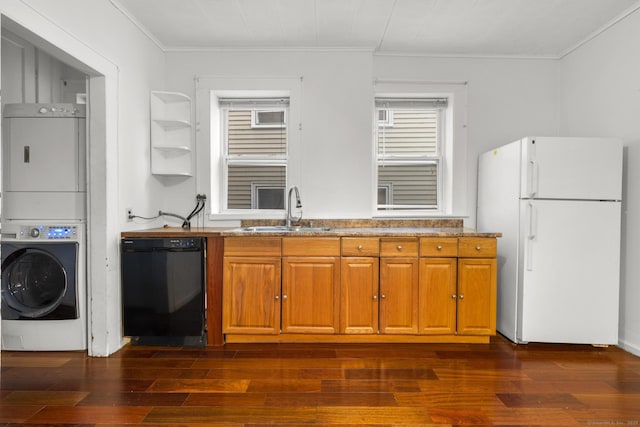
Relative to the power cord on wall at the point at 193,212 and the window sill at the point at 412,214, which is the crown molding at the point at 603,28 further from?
the power cord on wall at the point at 193,212

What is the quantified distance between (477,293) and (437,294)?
314mm

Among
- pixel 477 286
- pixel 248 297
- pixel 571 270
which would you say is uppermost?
pixel 571 270

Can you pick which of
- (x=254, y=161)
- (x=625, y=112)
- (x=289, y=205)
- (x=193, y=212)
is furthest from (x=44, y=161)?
(x=625, y=112)

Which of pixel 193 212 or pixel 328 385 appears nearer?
pixel 328 385

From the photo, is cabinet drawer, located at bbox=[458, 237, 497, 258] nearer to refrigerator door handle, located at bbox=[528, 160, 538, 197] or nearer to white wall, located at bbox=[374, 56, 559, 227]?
refrigerator door handle, located at bbox=[528, 160, 538, 197]

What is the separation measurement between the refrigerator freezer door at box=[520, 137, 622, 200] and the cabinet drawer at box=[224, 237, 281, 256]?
6.56ft

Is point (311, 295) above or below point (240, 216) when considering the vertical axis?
below

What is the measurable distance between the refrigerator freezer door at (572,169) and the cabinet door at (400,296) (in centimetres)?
109

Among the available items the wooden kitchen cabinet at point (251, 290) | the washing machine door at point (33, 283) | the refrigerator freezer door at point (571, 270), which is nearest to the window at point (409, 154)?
the refrigerator freezer door at point (571, 270)

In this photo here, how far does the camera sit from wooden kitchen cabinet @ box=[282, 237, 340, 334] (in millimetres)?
3080

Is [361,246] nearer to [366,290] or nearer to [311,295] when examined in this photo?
[366,290]

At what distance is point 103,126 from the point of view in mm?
2803

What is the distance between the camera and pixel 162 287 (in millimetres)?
3006

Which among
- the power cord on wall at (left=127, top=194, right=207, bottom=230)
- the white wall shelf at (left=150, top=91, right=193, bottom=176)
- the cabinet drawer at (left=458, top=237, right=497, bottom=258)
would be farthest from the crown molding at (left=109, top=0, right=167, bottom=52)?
the cabinet drawer at (left=458, top=237, right=497, bottom=258)
